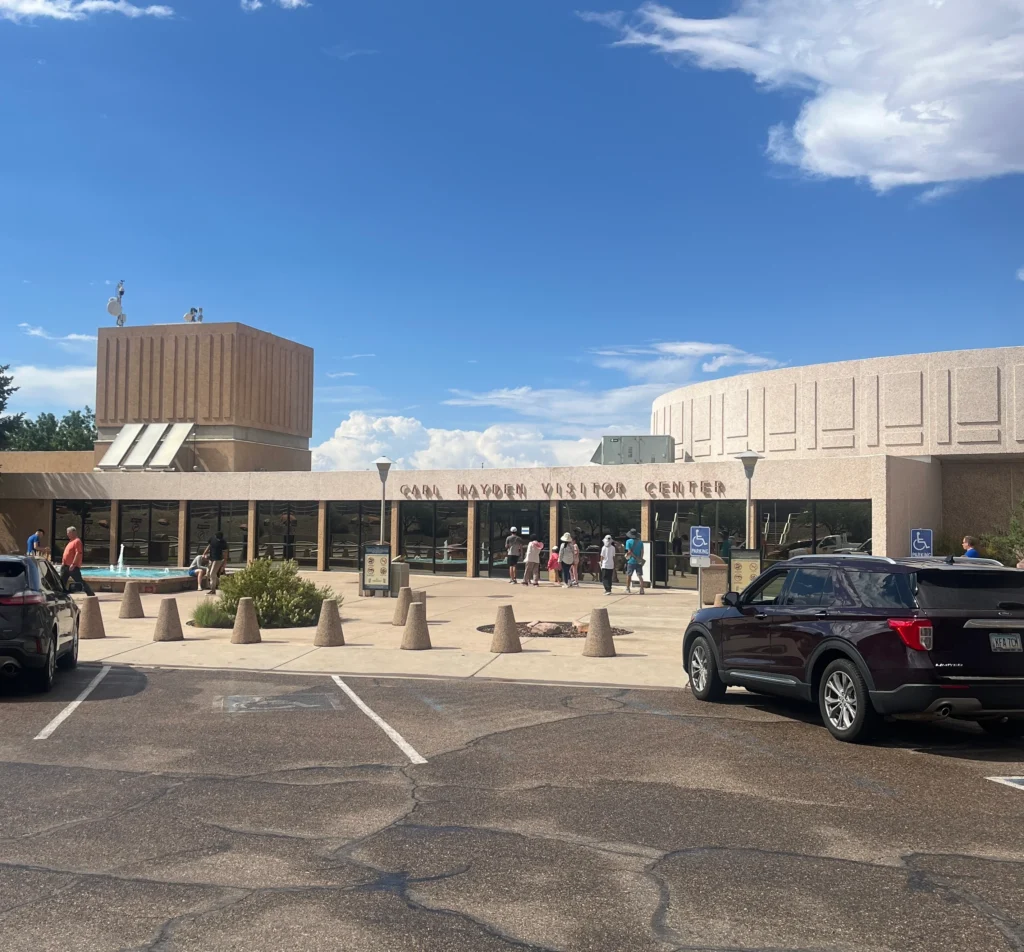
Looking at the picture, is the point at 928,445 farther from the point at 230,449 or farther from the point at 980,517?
the point at 230,449

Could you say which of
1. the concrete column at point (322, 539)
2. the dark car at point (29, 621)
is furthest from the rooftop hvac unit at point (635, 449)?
the dark car at point (29, 621)

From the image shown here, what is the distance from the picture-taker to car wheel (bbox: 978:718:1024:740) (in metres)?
9.51

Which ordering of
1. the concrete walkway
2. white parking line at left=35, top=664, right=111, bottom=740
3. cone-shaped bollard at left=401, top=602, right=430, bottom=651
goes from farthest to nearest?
1. cone-shaped bollard at left=401, top=602, right=430, bottom=651
2. the concrete walkway
3. white parking line at left=35, top=664, right=111, bottom=740

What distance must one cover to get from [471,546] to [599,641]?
2032 centimetres

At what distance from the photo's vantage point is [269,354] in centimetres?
4762

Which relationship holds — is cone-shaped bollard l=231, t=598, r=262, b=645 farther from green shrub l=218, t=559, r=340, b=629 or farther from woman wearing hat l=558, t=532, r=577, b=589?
woman wearing hat l=558, t=532, r=577, b=589

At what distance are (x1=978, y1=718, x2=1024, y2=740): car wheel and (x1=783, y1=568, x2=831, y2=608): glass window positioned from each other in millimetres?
1897

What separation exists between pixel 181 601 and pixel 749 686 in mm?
17702

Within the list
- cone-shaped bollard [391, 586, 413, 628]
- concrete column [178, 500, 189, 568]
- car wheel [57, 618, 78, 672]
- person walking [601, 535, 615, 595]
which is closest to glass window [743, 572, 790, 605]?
car wheel [57, 618, 78, 672]

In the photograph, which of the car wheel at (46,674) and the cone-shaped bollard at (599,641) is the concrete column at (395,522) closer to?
the cone-shaped bollard at (599,641)

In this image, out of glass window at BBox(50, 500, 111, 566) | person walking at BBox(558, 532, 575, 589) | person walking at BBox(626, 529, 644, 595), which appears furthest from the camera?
glass window at BBox(50, 500, 111, 566)

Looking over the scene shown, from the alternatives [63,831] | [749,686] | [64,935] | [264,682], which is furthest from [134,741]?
[749,686]

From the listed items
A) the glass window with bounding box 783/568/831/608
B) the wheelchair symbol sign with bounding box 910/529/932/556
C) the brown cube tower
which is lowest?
the glass window with bounding box 783/568/831/608

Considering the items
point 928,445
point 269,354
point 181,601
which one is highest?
point 269,354
